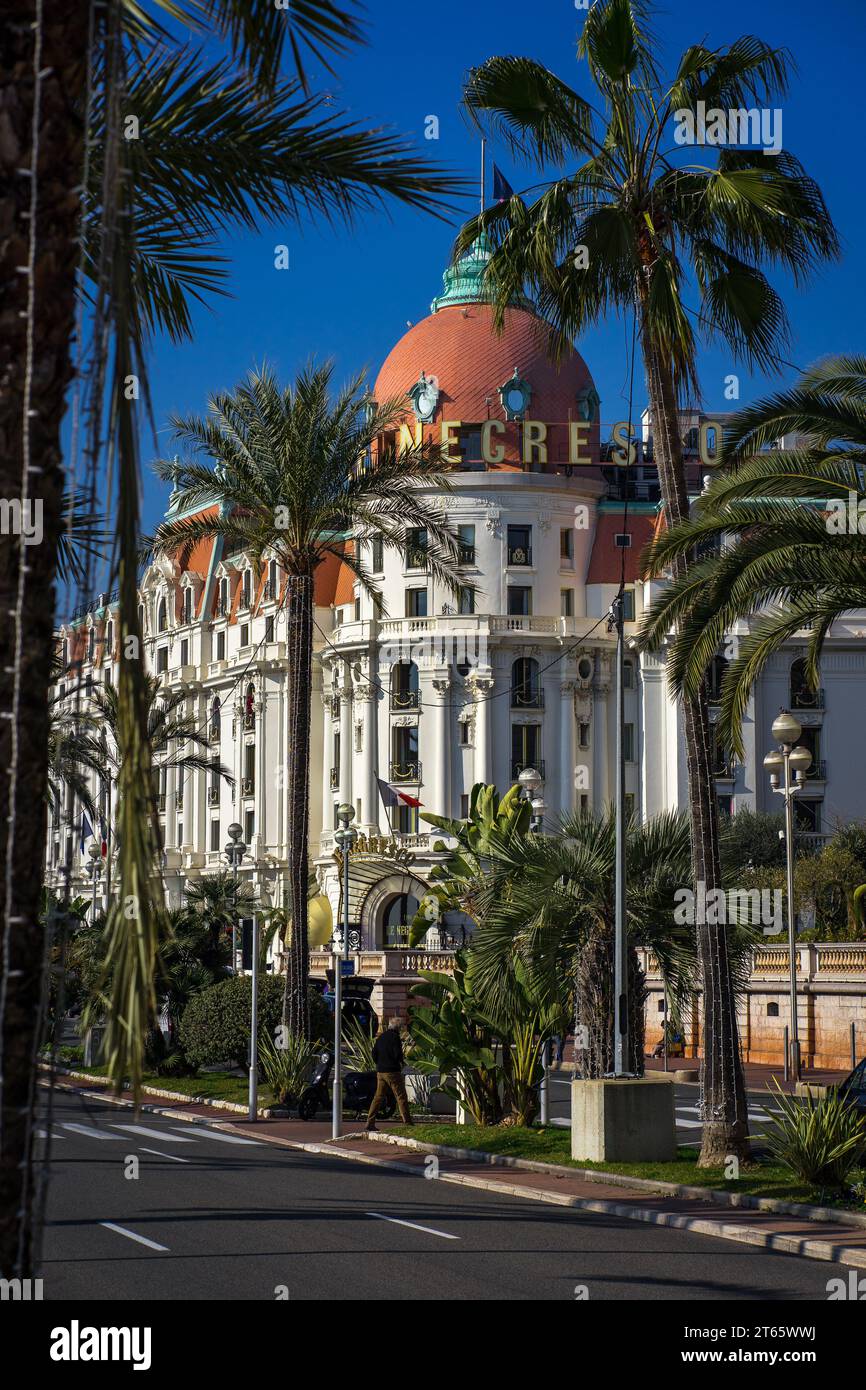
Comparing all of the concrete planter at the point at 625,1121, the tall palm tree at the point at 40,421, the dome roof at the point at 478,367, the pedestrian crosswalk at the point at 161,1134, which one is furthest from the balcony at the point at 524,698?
the tall palm tree at the point at 40,421

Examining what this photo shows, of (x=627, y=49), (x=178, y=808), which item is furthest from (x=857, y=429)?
(x=178, y=808)

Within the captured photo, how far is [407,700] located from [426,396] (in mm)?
12536

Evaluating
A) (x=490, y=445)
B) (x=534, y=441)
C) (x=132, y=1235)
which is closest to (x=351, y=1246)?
(x=132, y=1235)

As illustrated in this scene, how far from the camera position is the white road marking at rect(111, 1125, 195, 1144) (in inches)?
1011

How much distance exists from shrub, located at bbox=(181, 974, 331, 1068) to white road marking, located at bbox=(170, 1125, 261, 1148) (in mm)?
5469

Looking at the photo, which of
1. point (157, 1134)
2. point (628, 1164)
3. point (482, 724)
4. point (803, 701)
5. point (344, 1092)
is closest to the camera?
point (628, 1164)

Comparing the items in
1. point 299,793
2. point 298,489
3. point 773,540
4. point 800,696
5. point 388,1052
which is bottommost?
point 388,1052

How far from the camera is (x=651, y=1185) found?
62.8 feet

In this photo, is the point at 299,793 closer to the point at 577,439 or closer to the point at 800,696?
the point at 800,696

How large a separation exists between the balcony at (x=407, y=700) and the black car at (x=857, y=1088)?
5269 cm

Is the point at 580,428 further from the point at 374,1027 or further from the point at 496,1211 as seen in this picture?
the point at 496,1211

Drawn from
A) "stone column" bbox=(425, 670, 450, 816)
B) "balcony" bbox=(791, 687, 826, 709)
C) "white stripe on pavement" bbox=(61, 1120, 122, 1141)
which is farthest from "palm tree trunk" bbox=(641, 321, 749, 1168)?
"stone column" bbox=(425, 670, 450, 816)

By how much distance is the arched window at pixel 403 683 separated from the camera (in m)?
74.7
